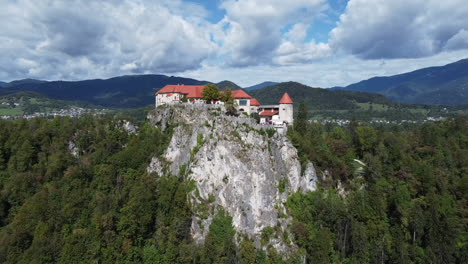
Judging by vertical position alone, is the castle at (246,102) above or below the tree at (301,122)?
above

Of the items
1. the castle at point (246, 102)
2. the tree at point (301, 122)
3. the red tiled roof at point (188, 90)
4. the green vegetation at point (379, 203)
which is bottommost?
the green vegetation at point (379, 203)

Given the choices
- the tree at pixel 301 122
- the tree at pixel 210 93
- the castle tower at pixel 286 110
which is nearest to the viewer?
the tree at pixel 210 93

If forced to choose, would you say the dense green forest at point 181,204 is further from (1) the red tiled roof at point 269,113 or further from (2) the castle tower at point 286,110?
(1) the red tiled roof at point 269,113

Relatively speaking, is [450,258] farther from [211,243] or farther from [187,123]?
[187,123]

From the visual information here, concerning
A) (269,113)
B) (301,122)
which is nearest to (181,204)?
(269,113)

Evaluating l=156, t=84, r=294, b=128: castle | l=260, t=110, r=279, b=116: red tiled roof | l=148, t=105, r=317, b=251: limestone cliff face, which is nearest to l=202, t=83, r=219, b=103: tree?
l=156, t=84, r=294, b=128: castle

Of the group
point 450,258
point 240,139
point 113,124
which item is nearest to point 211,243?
point 240,139

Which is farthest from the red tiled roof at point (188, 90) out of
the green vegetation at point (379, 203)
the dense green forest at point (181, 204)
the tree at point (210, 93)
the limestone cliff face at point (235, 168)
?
the green vegetation at point (379, 203)

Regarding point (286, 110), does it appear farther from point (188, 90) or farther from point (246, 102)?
point (188, 90)
